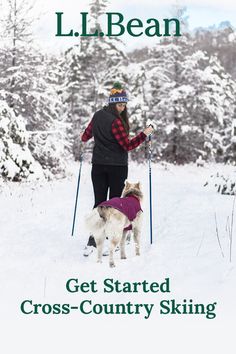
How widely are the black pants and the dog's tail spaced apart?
102cm

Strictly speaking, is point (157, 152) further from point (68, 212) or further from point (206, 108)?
point (68, 212)

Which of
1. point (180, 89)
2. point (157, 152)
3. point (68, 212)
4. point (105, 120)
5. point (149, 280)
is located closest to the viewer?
point (149, 280)

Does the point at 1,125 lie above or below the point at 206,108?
below

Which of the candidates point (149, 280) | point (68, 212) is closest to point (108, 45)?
point (68, 212)

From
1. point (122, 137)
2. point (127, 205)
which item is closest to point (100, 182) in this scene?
point (122, 137)

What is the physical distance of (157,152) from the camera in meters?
28.4

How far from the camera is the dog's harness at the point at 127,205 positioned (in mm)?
5859

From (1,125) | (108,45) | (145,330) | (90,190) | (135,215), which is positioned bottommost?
(145,330)

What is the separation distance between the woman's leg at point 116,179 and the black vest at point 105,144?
0.09 meters

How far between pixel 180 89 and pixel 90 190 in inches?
559

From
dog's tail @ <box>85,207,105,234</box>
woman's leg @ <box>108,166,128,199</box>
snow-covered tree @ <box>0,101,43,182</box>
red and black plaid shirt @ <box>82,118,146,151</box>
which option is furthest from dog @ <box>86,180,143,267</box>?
snow-covered tree @ <box>0,101,43,182</box>

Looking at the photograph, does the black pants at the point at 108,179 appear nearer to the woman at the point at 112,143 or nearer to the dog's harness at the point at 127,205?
the woman at the point at 112,143

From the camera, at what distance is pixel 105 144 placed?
266 inches

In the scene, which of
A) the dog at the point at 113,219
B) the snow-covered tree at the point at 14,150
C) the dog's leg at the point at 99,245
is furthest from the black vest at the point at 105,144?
the snow-covered tree at the point at 14,150
